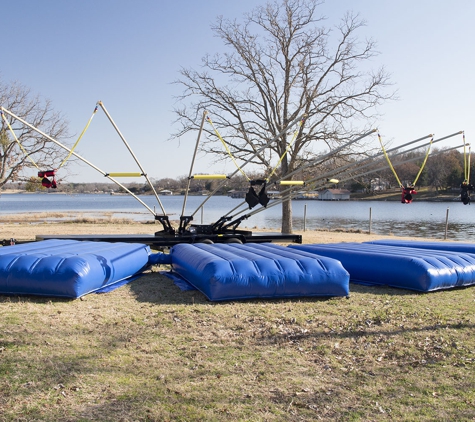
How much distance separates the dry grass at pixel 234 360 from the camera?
366 centimetres

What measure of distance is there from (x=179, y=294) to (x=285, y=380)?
3600 mm

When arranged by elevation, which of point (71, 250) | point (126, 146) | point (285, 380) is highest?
point (126, 146)

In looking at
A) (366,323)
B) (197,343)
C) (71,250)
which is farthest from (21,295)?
(366,323)

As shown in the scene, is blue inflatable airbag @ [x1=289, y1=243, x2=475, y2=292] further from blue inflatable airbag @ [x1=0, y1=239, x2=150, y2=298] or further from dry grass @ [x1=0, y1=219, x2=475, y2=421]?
blue inflatable airbag @ [x1=0, y1=239, x2=150, y2=298]

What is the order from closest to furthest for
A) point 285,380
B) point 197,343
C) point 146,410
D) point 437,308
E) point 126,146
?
point 146,410, point 285,380, point 197,343, point 437,308, point 126,146

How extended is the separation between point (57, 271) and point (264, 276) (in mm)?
3029

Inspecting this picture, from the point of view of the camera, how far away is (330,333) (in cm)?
560

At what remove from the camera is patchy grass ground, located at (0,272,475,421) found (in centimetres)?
366

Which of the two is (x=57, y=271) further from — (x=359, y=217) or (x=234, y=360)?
(x=359, y=217)

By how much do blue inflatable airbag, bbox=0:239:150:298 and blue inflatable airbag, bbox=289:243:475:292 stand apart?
4.31m

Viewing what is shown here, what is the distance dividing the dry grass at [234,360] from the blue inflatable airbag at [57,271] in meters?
0.20

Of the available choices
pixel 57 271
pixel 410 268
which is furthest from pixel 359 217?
pixel 57 271

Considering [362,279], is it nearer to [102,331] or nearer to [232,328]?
[232,328]

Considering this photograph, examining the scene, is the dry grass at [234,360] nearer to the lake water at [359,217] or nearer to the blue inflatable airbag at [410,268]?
the blue inflatable airbag at [410,268]
